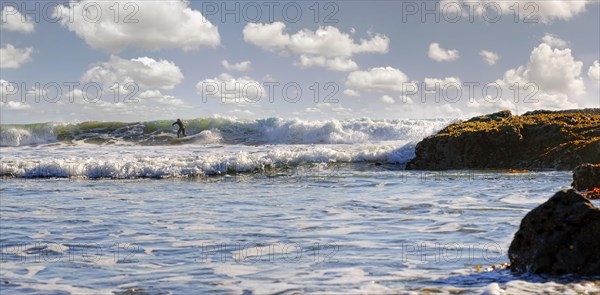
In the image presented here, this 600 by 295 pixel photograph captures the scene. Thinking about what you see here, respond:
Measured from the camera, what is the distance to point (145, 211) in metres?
10.6

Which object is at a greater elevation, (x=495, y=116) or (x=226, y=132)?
(x=226, y=132)

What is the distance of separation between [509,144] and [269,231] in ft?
42.6

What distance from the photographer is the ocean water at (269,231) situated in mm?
5305

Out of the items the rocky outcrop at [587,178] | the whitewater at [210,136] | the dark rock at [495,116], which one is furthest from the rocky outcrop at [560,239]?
the dark rock at [495,116]

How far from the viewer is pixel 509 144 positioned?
18.9m

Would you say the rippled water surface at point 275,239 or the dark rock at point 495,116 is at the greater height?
the dark rock at point 495,116

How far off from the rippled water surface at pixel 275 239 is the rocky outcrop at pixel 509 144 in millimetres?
3713

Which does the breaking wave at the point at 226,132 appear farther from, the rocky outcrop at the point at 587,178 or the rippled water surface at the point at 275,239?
the rocky outcrop at the point at 587,178

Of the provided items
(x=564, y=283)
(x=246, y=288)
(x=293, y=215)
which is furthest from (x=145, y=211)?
(x=564, y=283)

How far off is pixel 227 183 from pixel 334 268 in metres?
11.2

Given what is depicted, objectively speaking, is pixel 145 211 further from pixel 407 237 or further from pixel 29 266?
pixel 407 237

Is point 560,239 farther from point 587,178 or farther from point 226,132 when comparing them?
point 226,132

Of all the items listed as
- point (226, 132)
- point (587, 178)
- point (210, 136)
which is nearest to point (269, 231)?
point (587, 178)

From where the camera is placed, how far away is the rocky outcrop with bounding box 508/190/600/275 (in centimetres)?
496
